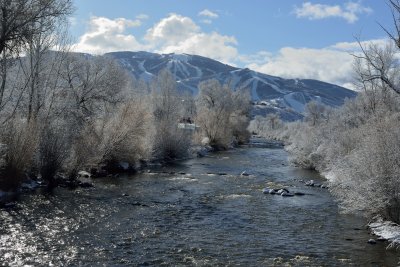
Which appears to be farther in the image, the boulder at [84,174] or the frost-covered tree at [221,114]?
the frost-covered tree at [221,114]

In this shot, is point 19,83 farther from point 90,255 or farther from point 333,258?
point 333,258

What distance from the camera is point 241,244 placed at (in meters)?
14.7

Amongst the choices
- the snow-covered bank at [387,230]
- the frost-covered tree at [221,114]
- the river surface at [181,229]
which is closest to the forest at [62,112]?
the river surface at [181,229]

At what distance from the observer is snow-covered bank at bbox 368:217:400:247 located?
14.9m

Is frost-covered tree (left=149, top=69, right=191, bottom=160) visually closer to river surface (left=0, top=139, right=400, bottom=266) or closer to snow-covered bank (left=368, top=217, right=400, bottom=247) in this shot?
river surface (left=0, top=139, right=400, bottom=266)

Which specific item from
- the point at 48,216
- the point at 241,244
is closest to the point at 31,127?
the point at 48,216

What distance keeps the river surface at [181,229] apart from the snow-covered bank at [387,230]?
0.37 m

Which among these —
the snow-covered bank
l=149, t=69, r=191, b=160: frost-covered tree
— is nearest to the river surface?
the snow-covered bank

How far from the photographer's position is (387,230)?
15.8 m

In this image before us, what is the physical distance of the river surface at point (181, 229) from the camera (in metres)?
13.0

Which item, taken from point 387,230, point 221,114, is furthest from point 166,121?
point 387,230

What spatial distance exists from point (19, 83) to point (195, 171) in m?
15.4

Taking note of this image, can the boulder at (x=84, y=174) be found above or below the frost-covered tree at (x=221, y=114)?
below

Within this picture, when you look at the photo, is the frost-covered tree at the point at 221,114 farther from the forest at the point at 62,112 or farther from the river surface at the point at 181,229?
the river surface at the point at 181,229
